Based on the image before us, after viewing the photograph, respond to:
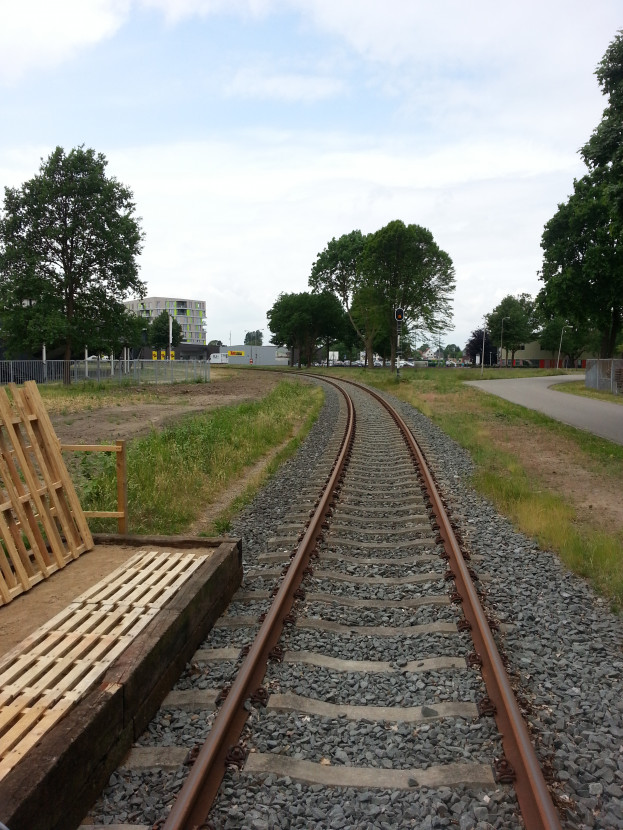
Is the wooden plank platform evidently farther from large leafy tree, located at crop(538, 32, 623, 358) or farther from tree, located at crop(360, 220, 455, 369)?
tree, located at crop(360, 220, 455, 369)

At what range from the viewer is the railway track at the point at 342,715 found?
3113 millimetres

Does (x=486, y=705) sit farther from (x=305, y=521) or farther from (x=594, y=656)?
(x=305, y=521)

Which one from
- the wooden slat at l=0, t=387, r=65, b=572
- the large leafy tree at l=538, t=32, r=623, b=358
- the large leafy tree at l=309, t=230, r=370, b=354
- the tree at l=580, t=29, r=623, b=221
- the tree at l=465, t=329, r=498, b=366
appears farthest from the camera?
the tree at l=465, t=329, r=498, b=366

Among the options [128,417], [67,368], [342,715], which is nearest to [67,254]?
[67,368]

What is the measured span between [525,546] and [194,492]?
4.93 m

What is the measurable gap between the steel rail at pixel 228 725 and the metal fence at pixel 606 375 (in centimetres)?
2992

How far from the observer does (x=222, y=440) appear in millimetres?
14656

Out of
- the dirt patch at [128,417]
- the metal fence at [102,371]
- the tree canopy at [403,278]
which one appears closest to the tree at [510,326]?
the tree canopy at [403,278]

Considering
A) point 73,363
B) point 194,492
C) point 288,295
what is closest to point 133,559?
point 194,492

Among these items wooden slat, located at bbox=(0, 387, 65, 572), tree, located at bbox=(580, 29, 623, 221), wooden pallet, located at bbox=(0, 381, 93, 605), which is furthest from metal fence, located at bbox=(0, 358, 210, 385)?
wooden slat, located at bbox=(0, 387, 65, 572)

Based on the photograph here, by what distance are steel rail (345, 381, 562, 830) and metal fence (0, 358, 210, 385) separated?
33.3 meters

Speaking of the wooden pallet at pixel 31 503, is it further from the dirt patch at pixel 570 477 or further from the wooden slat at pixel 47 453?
the dirt patch at pixel 570 477

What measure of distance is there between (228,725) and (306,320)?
79.8 metres

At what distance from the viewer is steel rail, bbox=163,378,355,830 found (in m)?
3.00
